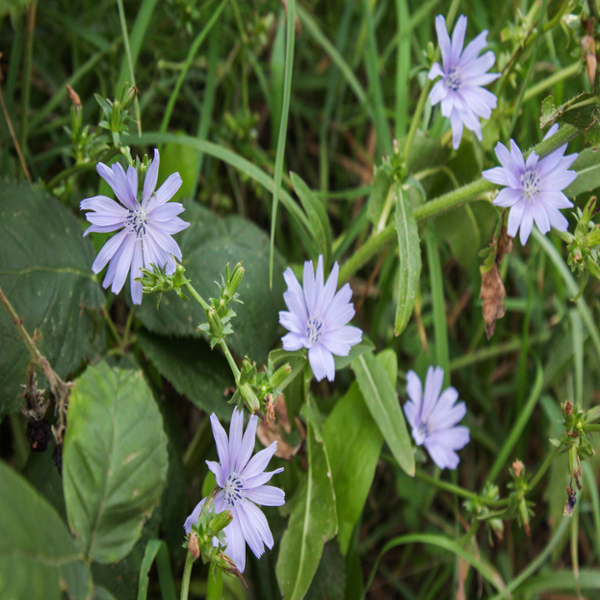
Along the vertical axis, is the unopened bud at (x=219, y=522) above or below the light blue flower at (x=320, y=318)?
below

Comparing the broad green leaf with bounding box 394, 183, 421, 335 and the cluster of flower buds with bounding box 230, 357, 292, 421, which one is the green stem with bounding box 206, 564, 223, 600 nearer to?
the cluster of flower buds with bounding box 230, 357, 292, 421

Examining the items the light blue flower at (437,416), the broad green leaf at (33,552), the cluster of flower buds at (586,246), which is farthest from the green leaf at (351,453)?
the broad green leaf at (33,552)

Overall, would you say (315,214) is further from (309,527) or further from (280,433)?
(309,527)

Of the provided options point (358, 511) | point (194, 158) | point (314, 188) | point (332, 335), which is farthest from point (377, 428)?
point (314, 188)

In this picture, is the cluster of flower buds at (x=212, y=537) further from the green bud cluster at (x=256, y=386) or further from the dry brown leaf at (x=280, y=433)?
the dry brown leaf at (x=280, y=433)

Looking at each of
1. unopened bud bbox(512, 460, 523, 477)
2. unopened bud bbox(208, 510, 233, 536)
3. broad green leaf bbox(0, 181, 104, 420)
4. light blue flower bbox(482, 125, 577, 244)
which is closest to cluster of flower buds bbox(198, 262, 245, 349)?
unopened bud bbox(208, 510, 233, 536)
